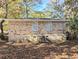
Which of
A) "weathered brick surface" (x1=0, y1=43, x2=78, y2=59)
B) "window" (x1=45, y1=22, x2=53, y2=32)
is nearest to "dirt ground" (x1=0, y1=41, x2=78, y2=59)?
"weathered brick surface" (x1=0, y1=43, x2=78, y2=59)

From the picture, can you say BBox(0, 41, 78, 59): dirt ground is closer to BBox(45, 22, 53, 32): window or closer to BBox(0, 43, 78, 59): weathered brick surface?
BBox(0, 43, 78, 59): weathered brick surface

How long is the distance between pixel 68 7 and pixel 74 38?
13.5 feet

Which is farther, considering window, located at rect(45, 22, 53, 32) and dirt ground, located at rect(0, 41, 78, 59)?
window, located at rect(45, 22, 53, 32)

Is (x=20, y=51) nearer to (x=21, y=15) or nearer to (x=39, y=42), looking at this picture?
(x=39, y=42)

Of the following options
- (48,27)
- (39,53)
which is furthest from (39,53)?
(48,27)

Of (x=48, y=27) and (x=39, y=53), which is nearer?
(x=39, y=53)

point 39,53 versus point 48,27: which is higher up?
point 48,27

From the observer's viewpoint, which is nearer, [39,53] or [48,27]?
[39,53]

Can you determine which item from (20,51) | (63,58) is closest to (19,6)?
(20,51)

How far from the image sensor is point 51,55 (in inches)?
674

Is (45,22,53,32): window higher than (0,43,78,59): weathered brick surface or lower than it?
higher

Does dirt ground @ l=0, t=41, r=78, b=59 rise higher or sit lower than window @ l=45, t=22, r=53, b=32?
lower

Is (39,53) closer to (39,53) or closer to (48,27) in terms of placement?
(39,53)

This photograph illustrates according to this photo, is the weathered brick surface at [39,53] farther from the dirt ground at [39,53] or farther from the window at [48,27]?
the window at [48,27]
